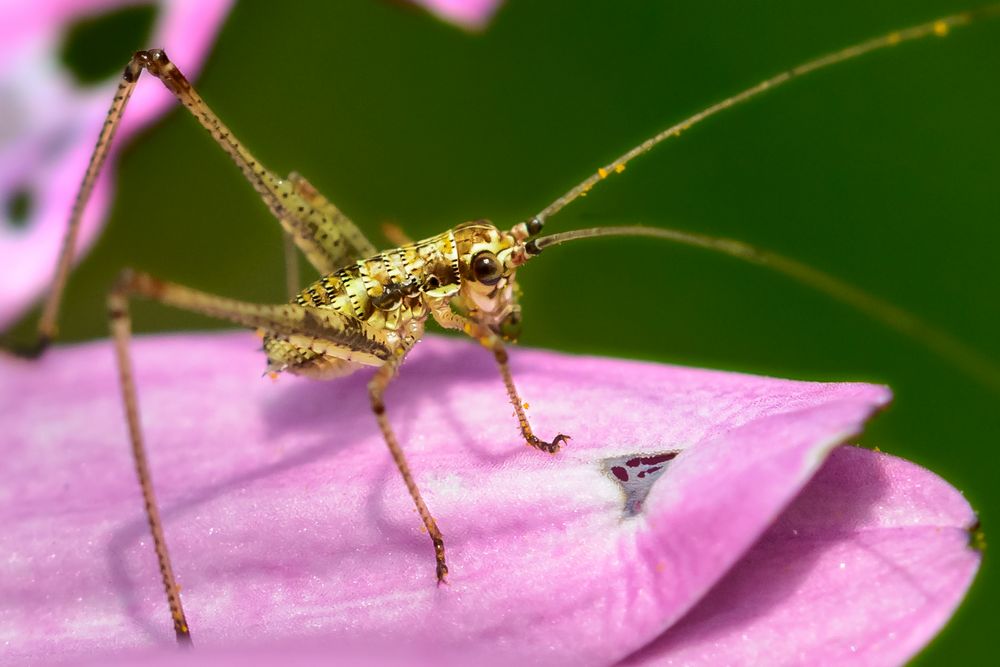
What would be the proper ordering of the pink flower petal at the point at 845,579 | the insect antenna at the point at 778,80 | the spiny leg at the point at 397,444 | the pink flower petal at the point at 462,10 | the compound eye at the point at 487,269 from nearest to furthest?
1. the pink flower petal at the point at 845,579
2. the spiny leg at the point at 397,444
3. the insect antenna at the point at 778,80
4. the pink flower petal at the point at 462,10
5. the compound eye at the point at 487,269

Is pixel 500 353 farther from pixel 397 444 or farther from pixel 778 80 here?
pixel 778 80

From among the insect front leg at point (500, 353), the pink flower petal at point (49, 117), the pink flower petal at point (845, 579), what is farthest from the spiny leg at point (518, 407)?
the pink flower petal at point (49, 117)

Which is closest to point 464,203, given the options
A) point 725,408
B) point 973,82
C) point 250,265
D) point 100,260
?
point 250,265

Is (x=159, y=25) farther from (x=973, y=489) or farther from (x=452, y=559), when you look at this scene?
(x=973, y=489)

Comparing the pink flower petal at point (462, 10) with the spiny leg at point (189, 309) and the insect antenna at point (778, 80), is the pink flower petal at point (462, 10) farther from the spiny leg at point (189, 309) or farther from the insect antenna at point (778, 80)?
Result: the spiny leg at point (189, 309)

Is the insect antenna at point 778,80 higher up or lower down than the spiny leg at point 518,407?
higher up

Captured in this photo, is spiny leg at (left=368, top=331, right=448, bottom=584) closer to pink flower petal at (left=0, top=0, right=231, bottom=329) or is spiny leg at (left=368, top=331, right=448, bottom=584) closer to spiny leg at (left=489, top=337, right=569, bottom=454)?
spiny leg at (left=489, top=337, right=569, bottom=454)

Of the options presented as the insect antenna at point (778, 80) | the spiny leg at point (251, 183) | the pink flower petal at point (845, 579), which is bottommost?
the pink flower petal at point (845, 579)
